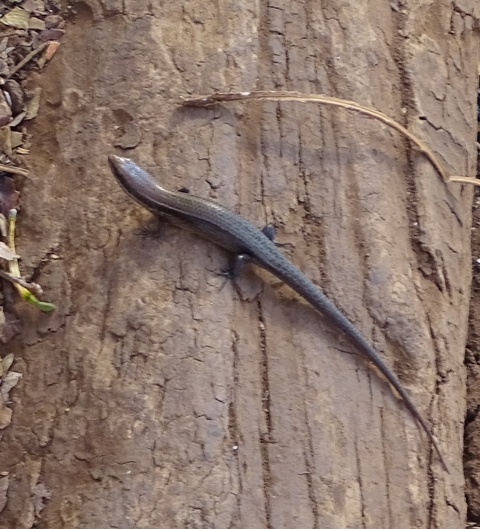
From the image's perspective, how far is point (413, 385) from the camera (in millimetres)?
3516

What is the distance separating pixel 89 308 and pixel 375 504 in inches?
59.0

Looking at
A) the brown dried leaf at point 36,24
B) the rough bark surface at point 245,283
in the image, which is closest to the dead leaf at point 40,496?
the rough bark surface at point 245,283

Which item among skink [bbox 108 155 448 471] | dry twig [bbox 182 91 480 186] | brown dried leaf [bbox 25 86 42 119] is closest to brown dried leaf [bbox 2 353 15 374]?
skink [bbox 108 155 448 471]

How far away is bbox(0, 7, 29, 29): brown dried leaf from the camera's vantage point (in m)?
4.50

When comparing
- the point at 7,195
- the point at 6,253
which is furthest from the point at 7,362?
the point at 7,195

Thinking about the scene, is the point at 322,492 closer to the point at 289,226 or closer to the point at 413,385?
the point at 413,385

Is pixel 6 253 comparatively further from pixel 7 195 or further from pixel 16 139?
pixel 16 139

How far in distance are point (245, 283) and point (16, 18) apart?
2.27 m

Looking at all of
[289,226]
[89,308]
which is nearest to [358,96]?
[289,226]

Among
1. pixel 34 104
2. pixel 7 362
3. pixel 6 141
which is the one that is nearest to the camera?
pixel 7 362

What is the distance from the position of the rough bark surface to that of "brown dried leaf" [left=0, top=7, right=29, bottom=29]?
1.39 ft

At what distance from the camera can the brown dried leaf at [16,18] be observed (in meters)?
4.50

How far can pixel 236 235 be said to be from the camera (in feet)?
11.8

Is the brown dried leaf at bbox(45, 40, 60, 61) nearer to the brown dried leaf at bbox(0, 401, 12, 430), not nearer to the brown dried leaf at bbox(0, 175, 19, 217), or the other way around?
the brown dried leaf at bbox(0, 175, 19, 217)
